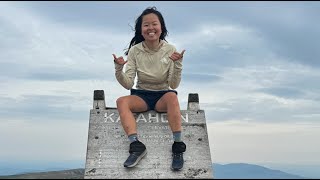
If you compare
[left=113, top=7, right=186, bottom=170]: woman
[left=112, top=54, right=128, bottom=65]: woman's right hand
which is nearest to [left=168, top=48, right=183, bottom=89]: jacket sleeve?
[left=113, top=7, right=186, bottom=170]: woman

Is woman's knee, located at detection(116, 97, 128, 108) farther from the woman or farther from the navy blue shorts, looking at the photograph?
the navy blue shorts

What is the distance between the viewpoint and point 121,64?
22.4ft

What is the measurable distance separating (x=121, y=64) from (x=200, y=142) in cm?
173

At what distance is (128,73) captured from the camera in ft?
24.4

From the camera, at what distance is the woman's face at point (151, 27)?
7277 mm

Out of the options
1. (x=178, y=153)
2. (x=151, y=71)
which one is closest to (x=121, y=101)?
(x=151, y=71)

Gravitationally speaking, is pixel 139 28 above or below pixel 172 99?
above

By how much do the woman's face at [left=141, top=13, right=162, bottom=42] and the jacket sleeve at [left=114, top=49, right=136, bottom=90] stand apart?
1.58 ft

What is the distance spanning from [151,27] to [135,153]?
2036mm

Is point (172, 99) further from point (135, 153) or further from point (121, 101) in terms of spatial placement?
point (135, 153)

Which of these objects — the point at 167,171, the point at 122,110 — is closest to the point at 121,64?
the point at 122,110

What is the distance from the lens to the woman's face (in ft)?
23.9

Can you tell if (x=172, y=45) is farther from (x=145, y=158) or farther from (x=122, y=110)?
(x=145, y=158)

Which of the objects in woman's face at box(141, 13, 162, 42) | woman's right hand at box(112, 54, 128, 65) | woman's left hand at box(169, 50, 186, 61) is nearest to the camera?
woman's right hand at box(112, 54, 128, 65)
